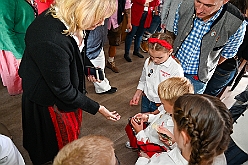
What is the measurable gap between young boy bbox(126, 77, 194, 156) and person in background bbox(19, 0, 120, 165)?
0.21m

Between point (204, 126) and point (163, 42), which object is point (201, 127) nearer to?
point (204, 126)

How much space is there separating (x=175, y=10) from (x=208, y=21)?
28 centimetres

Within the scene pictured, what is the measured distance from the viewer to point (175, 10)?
6.39 ft

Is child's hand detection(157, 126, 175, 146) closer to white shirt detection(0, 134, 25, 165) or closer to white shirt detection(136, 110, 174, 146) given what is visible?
white shirt detection(136, 110, 174, 146)

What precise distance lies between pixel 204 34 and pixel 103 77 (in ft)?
2.60

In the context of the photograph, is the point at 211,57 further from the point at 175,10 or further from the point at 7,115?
the point at 7,115

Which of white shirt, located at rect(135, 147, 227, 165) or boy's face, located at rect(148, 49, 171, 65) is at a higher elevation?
boy's face, located at rect(148, 49, 171, 65)

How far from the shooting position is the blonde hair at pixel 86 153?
0.95 m

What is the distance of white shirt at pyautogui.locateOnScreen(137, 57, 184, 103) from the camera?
1875mm

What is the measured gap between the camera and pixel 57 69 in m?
1.31

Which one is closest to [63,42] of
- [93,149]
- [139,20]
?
[93,149]

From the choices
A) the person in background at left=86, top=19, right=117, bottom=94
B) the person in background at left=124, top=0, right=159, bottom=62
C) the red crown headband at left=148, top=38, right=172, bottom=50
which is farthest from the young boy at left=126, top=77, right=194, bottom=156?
the person in background at left=124, top=0, right=159, bottom=62

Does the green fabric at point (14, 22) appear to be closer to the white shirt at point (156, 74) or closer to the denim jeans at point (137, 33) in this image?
the white shirt at point (156, 74)

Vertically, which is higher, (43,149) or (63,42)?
(63,42)
